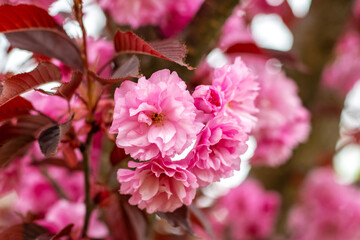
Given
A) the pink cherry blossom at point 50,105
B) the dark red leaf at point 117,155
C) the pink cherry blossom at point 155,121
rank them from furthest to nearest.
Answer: the pink cherry blossom at point 50,105 < the dark red leaf at point 117,155 < the pink cherry blossom at point 155,121

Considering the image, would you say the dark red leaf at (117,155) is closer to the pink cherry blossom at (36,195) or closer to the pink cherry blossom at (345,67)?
the pink cherry blossom at (36,195)

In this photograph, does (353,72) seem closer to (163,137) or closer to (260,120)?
(260,120)

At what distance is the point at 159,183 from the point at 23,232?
305 mm

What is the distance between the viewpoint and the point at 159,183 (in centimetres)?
58

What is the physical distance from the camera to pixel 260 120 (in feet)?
4.46

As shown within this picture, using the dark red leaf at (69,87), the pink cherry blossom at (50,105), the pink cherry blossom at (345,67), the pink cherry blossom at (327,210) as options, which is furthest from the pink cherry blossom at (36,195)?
the pink cherry blossom at (345,67)

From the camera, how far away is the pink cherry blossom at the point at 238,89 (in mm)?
609

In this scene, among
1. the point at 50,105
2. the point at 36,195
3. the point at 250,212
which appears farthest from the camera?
the point at 250,212

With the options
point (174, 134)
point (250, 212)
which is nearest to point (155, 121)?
point (174, 134)

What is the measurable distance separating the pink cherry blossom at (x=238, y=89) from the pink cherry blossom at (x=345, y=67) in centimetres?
161

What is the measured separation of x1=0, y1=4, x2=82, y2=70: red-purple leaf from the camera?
631mm

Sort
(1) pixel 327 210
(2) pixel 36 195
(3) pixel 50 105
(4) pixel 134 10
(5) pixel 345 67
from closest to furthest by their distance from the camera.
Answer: (3) pixel 50 105
(4) pixel 134 10
(2) pixel 36 195
(1) pixel 327 210
(5) pixel 345 67

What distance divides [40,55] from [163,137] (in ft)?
1.12

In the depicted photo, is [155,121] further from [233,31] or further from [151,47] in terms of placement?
[233,31]
